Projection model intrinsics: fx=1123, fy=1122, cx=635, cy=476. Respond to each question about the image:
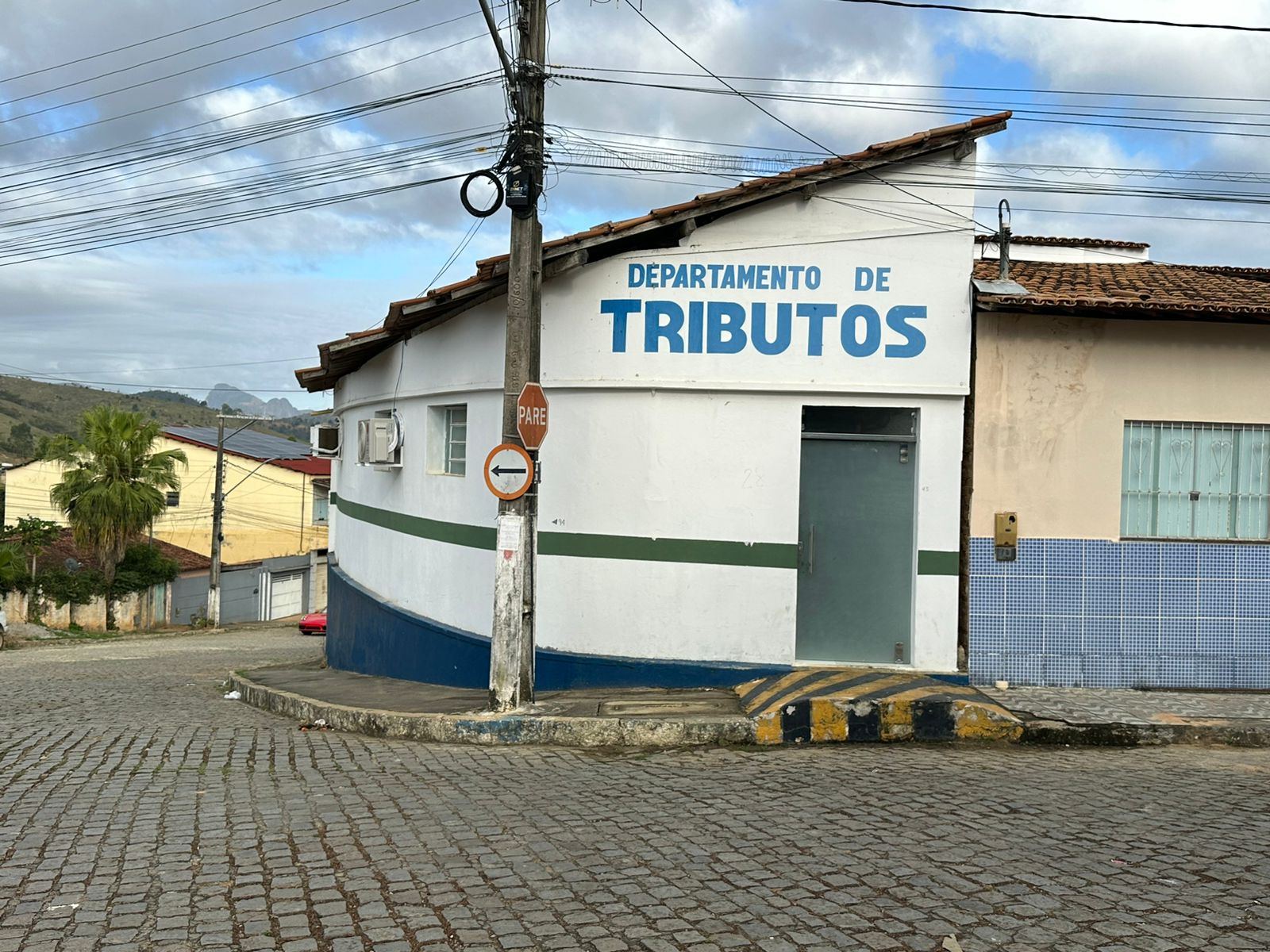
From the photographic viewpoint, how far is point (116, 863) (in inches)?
220

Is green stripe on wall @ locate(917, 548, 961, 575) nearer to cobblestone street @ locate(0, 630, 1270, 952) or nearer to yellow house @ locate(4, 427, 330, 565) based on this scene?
cobblestone street @ locate(0, 630, 1270, 952)

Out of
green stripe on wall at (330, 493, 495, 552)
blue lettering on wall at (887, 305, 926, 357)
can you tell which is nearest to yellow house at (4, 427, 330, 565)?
green stripe on wall at (330, 493, 495, 552)

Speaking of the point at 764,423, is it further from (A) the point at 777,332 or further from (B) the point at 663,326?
(B) the point at 663,326

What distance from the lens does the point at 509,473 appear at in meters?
8.98

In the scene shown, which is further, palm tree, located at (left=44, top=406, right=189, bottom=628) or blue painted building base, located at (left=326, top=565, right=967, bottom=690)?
palm tree, located at (left=44, top=406, right=189, bottom=628)

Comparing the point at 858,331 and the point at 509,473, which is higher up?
the point at 858,331

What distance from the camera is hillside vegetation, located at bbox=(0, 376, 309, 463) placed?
275ft

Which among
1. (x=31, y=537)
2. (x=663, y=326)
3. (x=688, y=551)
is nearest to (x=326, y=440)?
(x=663, y=326)

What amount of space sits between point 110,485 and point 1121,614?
3371 cm

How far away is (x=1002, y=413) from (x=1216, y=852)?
4.88 metres

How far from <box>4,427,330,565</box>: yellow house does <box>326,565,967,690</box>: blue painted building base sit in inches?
1199

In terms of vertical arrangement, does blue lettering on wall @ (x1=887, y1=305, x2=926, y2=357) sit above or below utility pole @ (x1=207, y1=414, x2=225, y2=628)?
above

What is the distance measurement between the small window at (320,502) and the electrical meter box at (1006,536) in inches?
1625

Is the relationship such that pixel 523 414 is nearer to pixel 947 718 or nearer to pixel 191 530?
pixel 947 718
